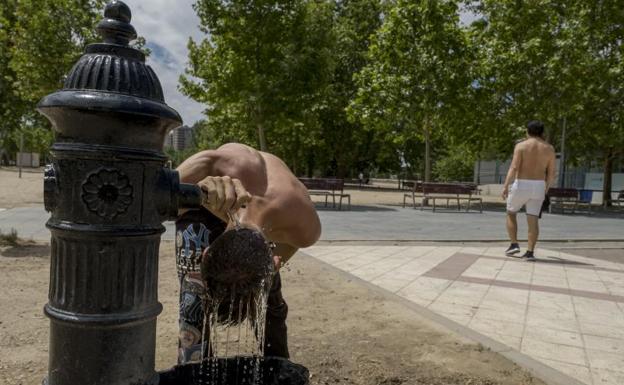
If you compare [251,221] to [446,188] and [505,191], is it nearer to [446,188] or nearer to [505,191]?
[505,191]

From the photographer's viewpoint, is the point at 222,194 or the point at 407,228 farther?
the point at 407,228

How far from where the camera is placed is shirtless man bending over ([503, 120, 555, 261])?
24.2 feet

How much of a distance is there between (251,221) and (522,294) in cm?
400

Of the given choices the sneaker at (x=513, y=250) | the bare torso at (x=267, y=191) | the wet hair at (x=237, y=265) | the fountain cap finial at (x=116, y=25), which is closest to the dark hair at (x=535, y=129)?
the sneaker at (x=513, y=250)

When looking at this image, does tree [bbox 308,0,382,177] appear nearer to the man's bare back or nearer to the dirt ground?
the man's bare back

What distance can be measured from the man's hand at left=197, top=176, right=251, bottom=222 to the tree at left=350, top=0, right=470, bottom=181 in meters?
16.9

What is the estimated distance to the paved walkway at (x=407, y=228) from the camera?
892cm

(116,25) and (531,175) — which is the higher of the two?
(116,25)

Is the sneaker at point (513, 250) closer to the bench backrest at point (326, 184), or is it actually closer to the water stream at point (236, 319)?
the water stream at point (236, 319)

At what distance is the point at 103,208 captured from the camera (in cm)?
Answer: 115

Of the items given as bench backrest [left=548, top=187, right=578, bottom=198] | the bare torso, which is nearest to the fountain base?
the bare torso

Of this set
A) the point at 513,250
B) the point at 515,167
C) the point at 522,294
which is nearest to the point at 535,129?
the point at 515,167

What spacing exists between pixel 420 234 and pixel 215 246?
8462 mm

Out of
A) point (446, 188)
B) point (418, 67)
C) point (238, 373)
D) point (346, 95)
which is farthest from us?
point (346, 95)
